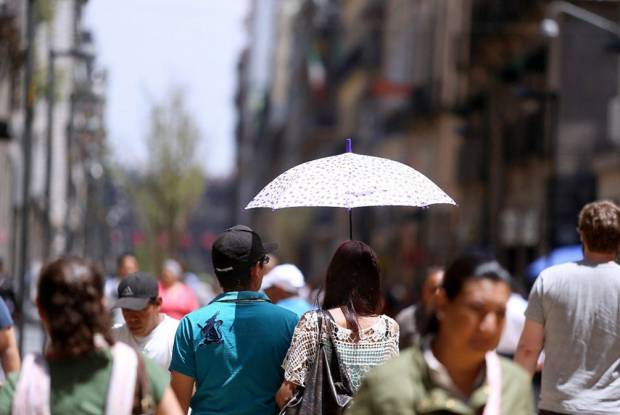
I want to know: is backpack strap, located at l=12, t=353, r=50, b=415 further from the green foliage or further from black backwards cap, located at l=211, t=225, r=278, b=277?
the green foliage

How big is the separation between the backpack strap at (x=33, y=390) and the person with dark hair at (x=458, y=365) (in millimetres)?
949

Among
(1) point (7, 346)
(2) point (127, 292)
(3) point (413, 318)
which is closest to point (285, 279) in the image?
(3) point (413, 318)

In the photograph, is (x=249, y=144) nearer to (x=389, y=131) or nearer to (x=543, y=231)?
(x=389, y=131)

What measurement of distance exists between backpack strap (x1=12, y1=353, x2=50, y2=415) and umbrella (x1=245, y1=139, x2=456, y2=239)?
335 cm

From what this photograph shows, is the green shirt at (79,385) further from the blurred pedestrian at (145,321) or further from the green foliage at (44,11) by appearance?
the green foliage at (44,11)

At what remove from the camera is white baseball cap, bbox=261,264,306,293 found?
10.4 meters

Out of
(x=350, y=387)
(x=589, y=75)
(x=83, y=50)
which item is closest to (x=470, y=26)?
(x=589, y=75)

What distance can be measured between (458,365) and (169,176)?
63655 mm

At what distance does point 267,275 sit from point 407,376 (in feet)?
19.5

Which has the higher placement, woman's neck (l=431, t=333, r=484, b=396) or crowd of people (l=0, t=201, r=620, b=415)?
woman's neck (l=431, t=333, r=484, b=396)

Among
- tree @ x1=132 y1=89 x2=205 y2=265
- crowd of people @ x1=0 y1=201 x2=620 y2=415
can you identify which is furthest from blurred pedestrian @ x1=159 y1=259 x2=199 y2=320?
Result: tree @ x1=132 y1=89 x2=205 y2=265

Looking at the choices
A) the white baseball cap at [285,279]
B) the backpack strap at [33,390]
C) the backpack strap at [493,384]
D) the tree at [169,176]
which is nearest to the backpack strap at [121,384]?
the backpack strap at [33,390]

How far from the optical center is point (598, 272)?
745 centimetres

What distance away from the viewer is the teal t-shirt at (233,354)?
693cm
